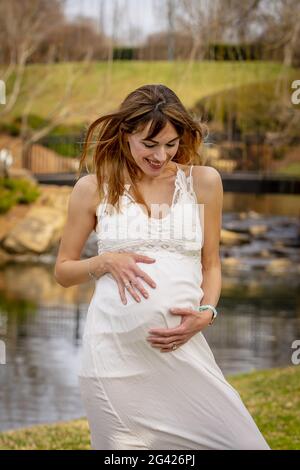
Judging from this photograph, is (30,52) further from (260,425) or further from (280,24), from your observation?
(260,425)

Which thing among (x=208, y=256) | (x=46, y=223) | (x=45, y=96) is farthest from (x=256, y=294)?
(x=45, y=96)

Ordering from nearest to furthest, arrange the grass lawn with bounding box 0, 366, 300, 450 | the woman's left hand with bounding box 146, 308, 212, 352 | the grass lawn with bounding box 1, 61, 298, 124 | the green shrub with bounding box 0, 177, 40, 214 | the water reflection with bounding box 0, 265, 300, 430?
the woman's left hand with bounding box 146, 308, 212, 352
the grass lawn with bounding box 0, 366, 300, 450
the water reflection with bounding box 0, 265, 300, 430
the green shrub with bounding box 0, 177, 40, 214
the grass lawn with bounding box 1, 61, 298, 124

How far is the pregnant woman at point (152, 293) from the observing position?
311 centimetres

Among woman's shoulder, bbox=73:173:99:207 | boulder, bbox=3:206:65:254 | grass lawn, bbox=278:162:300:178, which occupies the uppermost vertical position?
woman's shoulder, bbox=73:173:99:207

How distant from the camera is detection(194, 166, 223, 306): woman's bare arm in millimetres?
3311

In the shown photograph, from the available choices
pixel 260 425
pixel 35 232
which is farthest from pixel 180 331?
pixel 35 232

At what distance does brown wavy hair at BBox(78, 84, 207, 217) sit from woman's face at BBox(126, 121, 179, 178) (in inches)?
0.6

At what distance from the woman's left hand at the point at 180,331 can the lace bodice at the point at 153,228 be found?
19 centimetres

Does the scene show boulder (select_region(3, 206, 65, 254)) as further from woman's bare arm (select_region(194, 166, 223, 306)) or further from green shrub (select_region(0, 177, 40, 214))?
woman's bare arm (select_region(194, 166, 223, 306))

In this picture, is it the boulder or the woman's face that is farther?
the boulder

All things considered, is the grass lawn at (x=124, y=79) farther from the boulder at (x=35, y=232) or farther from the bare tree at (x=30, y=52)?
the boulder at (x=35, y=232)

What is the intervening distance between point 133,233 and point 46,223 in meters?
19.8

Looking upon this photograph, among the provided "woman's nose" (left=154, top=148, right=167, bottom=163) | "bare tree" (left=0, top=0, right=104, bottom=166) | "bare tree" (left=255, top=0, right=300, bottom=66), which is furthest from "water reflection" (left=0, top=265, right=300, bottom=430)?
"bare tree" (left=0, top=0, right=104, bottom=166)

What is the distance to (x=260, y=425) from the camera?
7359mm
